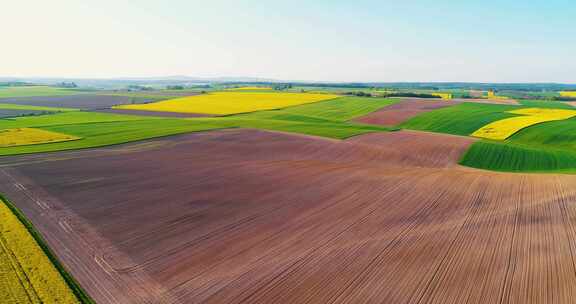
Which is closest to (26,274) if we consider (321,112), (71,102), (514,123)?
(514,123)

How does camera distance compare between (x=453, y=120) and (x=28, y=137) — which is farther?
(x=453, y=120)

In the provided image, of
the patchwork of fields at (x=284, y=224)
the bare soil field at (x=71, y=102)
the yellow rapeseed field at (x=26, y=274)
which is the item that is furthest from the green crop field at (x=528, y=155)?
the bare soil field at (x=71, y=102)

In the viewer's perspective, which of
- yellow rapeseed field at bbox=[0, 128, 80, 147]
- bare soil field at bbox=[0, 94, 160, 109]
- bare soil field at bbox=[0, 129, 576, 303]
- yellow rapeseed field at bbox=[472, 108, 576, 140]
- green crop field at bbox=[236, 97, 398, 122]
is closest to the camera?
bare soil field at bbox=[0, 129, 576, 303]

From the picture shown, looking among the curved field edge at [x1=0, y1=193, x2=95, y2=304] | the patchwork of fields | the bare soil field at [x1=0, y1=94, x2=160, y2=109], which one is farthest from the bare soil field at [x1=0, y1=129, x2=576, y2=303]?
the bare soil field at [x1=0, y1=94, x2=160, y2=109]

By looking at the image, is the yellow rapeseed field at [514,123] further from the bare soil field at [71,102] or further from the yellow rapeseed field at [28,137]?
the bare soil field at [71,102]

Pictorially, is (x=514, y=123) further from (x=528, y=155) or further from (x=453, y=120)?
(x=528, y=155)

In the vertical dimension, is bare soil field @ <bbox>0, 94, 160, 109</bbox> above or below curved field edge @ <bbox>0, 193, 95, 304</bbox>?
above

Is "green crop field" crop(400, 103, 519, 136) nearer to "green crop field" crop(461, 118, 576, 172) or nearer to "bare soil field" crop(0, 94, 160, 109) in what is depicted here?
"green crop field" crop(461, 118, 576, 172)

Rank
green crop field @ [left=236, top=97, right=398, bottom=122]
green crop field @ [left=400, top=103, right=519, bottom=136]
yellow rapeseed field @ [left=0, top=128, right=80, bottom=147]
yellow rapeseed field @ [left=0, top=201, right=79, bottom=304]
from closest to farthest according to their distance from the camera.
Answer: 1. yellow rapeseed field @ [left=0, top=201, right=79, bottom=304]
2. yellow rapeseed field @ [left=0, top=128, right=80, bottom=147]
3. green crop field @ [left=400, top=103, right=519, bottom=136]
4. green crop field @ [left=236, top=97, right=398, bottom=122]
